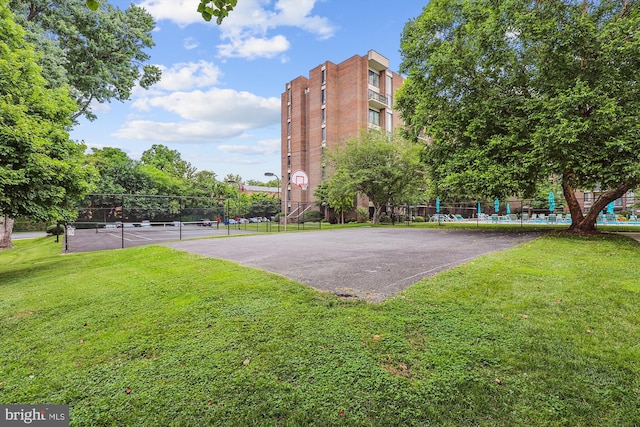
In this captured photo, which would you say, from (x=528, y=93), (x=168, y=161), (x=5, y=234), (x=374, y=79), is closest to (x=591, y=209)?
(x=528, y=93)

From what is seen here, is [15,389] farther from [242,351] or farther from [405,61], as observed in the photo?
[405,61]

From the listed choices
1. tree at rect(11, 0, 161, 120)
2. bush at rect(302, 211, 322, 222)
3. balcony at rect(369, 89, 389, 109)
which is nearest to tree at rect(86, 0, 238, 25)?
tree at rect(11, 0, 161, 120)

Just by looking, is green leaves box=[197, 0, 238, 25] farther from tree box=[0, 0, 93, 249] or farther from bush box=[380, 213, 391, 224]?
bush box=[380, 213, 391, 224]

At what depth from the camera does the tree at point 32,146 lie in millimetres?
6129

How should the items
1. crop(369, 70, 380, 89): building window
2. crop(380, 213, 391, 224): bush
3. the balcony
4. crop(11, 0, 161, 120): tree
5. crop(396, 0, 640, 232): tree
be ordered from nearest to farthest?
1. crop(396, 0, 640, 232): tree
2. crop(11, 0, 161, 120): tree
3. crop(380, 213, 391, 224): bush
4. the balcony
5. crop(369, 70, 380, 89): building window

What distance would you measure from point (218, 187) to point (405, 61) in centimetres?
4594

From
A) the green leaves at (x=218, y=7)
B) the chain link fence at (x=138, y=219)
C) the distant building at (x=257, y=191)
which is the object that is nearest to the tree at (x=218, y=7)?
the green leaves at (x=218, y=7)

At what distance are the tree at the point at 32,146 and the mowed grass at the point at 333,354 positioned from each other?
257cm

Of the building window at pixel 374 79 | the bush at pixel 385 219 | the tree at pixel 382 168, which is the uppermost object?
the building window at pixel 374 79

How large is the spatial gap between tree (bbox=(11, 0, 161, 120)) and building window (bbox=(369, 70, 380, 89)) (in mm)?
23026

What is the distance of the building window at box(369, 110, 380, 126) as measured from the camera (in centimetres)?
3359

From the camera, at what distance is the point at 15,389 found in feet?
8.20

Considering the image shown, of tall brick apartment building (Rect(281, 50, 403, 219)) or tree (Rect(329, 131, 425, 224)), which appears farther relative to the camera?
tall brick apartment building (Rect(281, 50, 403, 219))

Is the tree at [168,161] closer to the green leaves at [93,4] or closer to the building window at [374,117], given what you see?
the building window at [374,117]
